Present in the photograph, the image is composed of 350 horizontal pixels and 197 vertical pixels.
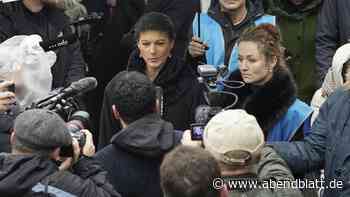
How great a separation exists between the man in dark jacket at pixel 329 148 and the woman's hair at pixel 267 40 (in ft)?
2.47

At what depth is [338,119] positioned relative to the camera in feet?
13.3

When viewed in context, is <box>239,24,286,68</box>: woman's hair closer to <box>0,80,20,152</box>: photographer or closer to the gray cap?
<box>0,80,20,152</box>: photographer

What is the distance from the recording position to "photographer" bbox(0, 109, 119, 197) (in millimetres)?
3568

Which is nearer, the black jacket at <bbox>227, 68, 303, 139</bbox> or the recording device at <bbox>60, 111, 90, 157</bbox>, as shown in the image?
the recording device at <bbox>60, 111, 90, 157</bbox>

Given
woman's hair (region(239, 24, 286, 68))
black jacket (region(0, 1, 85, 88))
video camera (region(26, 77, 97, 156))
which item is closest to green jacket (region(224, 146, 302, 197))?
video camera (region(26, 77, 97, 156))

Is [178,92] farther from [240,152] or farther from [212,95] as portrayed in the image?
[240,152]

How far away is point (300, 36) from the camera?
609 centimetres

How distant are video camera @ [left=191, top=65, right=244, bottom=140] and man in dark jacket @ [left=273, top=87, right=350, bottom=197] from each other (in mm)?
406

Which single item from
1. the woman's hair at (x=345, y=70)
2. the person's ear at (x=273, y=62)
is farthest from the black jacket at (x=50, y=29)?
the woman's hair at (x=345, y=70)

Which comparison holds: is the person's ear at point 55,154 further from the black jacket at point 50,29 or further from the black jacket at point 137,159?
the black jacket at point 50,29

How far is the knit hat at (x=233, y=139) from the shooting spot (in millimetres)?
3463

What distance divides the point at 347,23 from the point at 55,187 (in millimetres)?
3192

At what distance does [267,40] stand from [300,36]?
47.3 inches

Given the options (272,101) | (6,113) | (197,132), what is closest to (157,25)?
(272,101)
